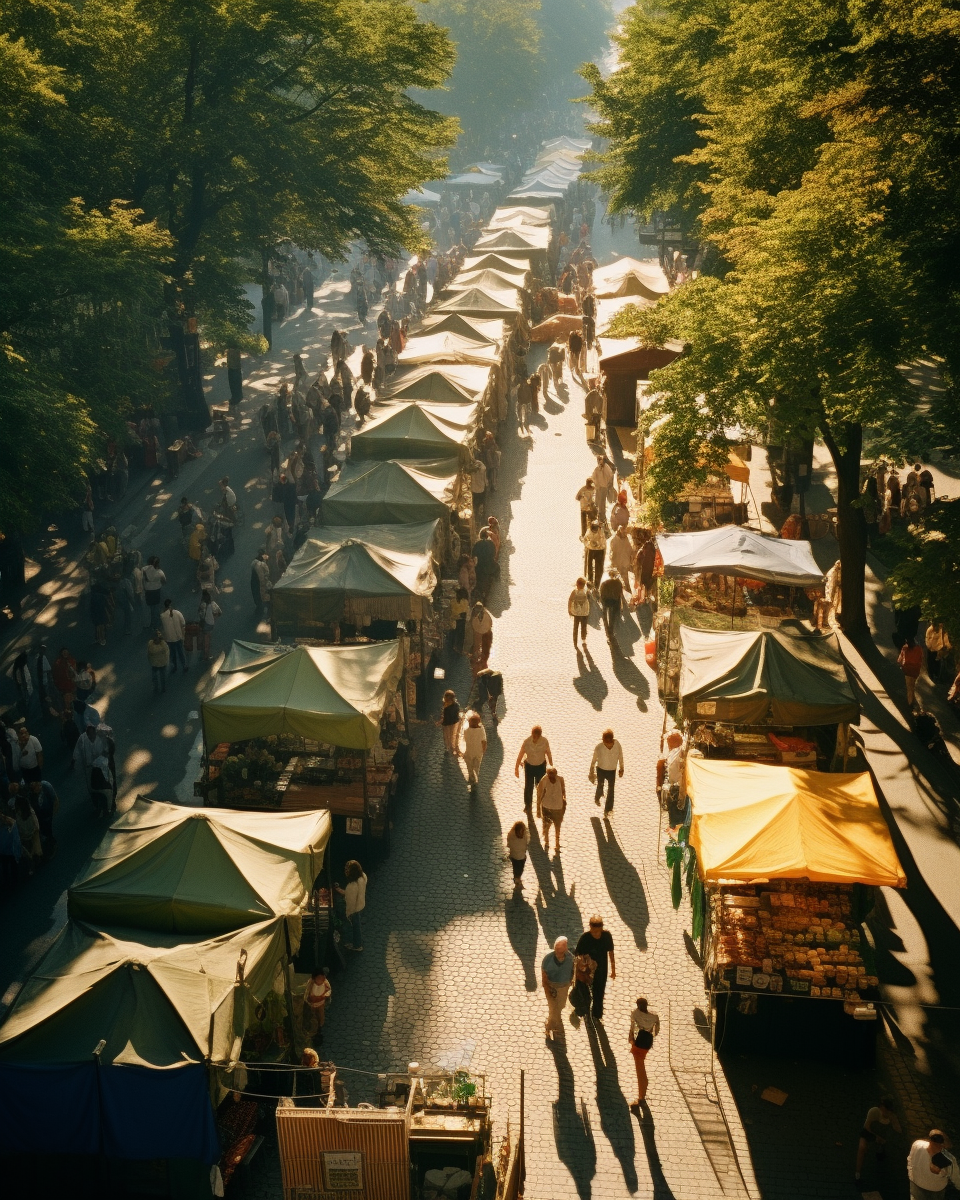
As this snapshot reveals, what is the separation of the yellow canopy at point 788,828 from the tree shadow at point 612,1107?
6.85 feet

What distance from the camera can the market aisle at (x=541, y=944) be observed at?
11844 mm

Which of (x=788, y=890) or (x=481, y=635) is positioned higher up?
(x=481, y=635)

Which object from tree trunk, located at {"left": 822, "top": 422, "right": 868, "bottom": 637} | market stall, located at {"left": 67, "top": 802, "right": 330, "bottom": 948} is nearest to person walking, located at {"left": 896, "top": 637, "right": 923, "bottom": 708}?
tree trunk, located at {"left": 822, "top": 422, "right": 868, "bottom": 637}

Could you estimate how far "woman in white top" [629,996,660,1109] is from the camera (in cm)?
1207

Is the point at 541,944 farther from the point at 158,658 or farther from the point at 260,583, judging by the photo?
the point at 260,583

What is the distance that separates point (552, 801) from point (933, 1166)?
21.3 ft

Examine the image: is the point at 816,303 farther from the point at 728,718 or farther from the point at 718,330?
the point at 728,718

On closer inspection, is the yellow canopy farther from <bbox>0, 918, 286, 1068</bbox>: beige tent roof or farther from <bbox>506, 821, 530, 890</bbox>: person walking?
<bbox>0, 918, 286, 1068</bbox>: beige tent roof

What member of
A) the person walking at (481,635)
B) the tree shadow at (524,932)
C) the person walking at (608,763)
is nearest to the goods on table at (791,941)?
the tree shadow at (524,932)

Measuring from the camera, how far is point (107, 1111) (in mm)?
10477

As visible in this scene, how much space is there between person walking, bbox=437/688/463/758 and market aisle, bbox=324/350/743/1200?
0.22 metres

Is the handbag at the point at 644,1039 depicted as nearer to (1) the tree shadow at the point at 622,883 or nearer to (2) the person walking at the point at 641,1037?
(2) the person walking at the point at 641,1037

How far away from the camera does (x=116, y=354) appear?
2672 centimetres

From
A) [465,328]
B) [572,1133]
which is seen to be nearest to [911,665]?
[572,1133]
